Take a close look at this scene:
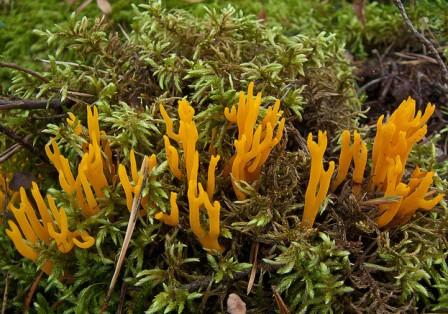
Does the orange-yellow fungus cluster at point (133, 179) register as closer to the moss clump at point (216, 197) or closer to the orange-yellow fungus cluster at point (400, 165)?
the moss clump at point (216, 197)

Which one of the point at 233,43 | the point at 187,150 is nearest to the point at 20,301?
the point at 187,150

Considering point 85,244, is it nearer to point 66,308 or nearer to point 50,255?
point 50,255

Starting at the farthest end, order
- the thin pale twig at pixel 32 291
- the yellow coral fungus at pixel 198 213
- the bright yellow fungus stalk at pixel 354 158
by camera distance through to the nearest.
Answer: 1. the thin pale twig at pixel 32 291
2. the bright yellow fungus stalk at pixel 354 158
3. the yellow coral fungus at pixel 198 213

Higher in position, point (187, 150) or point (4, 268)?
point (187, 150)

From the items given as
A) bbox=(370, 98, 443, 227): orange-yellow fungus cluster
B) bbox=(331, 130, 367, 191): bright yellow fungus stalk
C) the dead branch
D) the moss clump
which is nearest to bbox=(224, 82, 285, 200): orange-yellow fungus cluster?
the moss clump

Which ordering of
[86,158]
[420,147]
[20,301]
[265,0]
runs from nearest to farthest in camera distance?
[86,158]
[20,301]
[420,147]
[265,0]

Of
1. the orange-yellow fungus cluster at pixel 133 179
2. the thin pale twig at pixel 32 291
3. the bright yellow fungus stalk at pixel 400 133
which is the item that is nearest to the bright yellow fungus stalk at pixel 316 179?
the bright yellow fungus stalk at pixel 400 133
